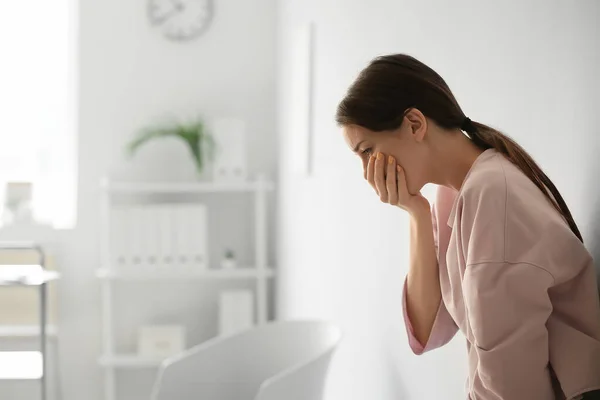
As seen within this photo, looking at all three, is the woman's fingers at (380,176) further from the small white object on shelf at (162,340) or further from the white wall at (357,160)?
the small white object on shelf at (162,340)

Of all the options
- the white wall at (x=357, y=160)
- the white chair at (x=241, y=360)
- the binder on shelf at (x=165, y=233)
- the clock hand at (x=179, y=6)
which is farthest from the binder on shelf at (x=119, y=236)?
the white chair at (x=241, y=360)

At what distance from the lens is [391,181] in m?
1.29

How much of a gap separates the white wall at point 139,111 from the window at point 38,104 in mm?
240

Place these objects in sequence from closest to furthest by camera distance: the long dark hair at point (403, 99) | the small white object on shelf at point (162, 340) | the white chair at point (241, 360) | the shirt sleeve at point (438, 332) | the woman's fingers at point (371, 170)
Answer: the long dark hair at point (403, 99), the woman's fingers at point (371, 170), the shirt sleeve at point (438, 332), the white chair at point (241, 360), the small white object on shelf at point (162, 340)

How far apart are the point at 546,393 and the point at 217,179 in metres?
3.03

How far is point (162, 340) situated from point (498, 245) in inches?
124

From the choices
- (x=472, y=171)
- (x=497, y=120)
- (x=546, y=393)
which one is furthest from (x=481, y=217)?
(x=497, y=120)

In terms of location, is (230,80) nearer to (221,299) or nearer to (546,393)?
(221,299)

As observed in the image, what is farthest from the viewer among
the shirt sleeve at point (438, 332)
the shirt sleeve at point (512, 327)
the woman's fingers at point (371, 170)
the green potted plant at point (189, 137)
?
the green potted plant at point (189, 137)

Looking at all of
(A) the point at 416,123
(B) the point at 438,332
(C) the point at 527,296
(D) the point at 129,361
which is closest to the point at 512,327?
(C) the point at 527,296

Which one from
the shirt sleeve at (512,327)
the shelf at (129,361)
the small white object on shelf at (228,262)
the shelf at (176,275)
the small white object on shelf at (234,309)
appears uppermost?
the shirt sleeve at (512,327)

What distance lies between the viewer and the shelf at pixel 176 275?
3.85m

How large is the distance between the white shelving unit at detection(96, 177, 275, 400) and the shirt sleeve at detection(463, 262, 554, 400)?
2.96 metres

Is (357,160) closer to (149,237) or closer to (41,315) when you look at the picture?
(149,237)
